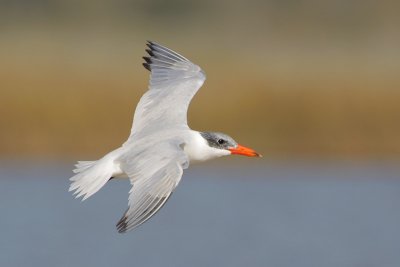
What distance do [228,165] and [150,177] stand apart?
983 cm

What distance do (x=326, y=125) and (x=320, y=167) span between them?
59 cm

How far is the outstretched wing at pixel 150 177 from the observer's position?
28.7 ft

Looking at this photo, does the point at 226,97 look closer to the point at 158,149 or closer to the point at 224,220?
the point at 224,220

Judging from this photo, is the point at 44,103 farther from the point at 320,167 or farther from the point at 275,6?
the point at 275,6

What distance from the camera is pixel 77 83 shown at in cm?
1891

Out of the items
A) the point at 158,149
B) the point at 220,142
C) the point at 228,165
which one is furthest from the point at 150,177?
the point at 228,165

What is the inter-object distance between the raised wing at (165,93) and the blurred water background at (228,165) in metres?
3.27

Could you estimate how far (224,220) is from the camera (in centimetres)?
1584

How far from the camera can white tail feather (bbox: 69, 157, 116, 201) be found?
9.51 meters

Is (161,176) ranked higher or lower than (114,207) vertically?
higher

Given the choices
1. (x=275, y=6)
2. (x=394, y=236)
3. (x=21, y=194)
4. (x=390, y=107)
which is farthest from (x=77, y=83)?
(x=275, y=6)

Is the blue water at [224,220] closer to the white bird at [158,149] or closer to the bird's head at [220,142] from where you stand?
the white bird at [158,149]

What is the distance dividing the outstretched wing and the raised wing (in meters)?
0.84

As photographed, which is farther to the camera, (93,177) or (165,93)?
(165,93)
